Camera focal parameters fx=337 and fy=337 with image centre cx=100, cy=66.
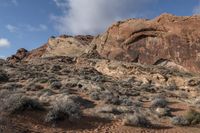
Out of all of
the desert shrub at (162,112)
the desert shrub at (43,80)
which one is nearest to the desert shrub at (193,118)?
the desert shrub at (162,112)

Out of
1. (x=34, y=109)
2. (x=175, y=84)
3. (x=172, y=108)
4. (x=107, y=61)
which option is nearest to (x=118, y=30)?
(x=107, y=61)

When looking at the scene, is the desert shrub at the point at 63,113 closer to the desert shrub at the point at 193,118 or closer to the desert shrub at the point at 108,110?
the desert shrub at the point at 108,110

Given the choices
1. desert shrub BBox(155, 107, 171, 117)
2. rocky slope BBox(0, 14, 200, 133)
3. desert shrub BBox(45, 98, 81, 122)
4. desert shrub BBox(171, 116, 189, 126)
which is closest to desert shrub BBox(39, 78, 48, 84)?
rocky slope BBox(0, 14, 200, 133)

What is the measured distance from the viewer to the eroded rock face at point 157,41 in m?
33.2

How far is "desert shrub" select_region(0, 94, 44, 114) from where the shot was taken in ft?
45.3

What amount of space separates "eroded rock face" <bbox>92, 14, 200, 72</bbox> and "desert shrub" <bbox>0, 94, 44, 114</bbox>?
21290mm

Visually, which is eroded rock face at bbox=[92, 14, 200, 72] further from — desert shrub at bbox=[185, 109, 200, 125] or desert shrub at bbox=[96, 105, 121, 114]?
desert shrub at bbox=[96, 105, 121, 114]

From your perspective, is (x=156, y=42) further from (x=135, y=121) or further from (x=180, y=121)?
(x=135, y=121)

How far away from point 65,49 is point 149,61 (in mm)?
18551

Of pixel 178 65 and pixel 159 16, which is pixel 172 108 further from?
pixel 159 16

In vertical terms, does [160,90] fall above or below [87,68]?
below

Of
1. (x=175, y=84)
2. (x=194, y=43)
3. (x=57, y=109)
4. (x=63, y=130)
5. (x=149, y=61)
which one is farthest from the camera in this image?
(x=149, y=61)

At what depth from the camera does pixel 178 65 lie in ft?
111

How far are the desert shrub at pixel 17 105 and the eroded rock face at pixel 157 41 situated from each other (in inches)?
838
